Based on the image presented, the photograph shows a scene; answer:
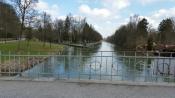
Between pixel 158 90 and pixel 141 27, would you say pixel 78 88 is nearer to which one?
pixel 158 90

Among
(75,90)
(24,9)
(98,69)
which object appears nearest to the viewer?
(75,90)

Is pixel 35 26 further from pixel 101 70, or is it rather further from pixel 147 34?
pixel 147 34

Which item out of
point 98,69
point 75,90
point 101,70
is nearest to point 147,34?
point 101,70

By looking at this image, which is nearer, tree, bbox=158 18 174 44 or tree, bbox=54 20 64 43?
tree, bbox=158 18 174 44

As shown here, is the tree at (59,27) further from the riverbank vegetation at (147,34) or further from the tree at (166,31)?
the tree at (166,31)

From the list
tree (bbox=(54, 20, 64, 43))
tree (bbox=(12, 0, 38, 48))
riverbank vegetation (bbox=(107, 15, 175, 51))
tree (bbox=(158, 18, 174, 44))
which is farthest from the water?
tree (bbox=(54, 20, 64, 43))

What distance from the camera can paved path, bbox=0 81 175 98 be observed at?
22.7ft

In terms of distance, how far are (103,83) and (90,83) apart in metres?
0.40

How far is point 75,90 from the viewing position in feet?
24.6

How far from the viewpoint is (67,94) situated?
702 cm

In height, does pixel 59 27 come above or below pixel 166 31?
above

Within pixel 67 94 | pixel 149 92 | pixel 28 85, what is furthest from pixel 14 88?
pixel 149 92

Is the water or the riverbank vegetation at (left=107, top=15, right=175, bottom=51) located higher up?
the riverbank vegetation at (left=107, top=15, right=175, bottom=51)

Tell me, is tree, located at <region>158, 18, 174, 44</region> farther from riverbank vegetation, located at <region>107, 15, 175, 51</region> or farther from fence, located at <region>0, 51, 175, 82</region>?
fence, located at <region>0, 51, 175, 82</region>
